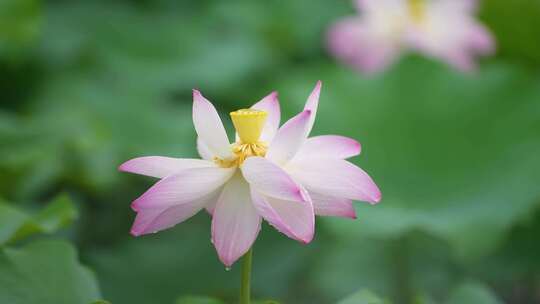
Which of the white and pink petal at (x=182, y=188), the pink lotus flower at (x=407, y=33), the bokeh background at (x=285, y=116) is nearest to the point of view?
the white and pink petal at (x=182, y=188)

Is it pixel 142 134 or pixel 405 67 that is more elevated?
pixel 405 67

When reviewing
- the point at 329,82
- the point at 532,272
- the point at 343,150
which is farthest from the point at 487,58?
the point at 343,150

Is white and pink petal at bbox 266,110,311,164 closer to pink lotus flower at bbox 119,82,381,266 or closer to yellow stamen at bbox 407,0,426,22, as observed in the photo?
pink lotus flower at bbox 119,82,381,266

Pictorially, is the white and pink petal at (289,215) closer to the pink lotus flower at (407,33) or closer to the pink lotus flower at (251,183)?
the pink lotus flower at (251,183)

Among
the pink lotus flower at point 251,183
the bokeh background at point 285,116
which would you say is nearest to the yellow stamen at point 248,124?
the pink lotus flower at point 251,183

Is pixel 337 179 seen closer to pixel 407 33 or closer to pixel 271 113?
pixel 271 113

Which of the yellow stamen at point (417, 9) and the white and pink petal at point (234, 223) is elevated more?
the white and pink petal at point (234, 223)

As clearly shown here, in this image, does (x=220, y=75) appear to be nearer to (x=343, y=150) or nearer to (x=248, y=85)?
(x=248, y=85)
